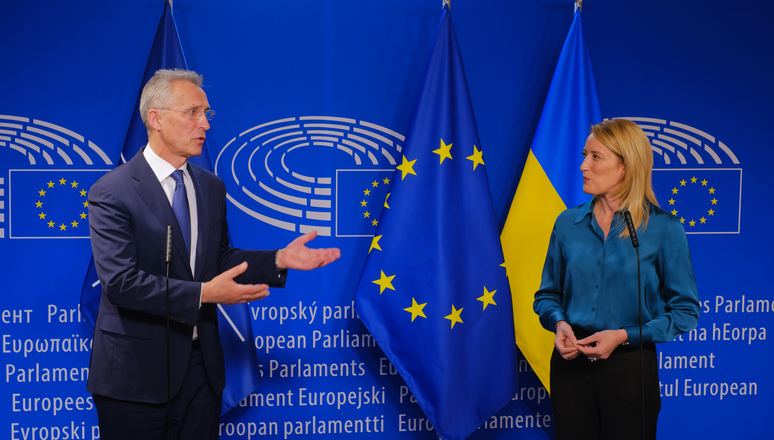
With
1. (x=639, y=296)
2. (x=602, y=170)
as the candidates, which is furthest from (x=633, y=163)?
(x=639, y=296)

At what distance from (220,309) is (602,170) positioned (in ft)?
5.65

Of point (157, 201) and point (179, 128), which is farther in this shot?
point (179, 128)

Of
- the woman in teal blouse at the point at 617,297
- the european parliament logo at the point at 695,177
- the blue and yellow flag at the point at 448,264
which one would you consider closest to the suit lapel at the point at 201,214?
the blue and yellow flag at the point at 448,264

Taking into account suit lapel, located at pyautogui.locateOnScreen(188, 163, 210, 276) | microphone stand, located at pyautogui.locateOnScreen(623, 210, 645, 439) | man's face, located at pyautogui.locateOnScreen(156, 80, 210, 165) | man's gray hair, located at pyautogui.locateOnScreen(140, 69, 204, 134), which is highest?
man's gray hair, located at pyautogui.locateOnScreen(140, 69, 204, 134)

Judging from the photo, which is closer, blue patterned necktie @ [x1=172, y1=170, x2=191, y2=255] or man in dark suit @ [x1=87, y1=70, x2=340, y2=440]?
man in dark suit @ [x1=87, y1=70, x2=340, y2=440]

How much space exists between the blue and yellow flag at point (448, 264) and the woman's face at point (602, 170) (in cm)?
80

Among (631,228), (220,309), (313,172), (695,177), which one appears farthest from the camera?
(695,177)

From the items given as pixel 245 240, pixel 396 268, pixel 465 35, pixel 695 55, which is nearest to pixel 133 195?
pixel 245 240

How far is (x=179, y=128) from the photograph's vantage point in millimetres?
2062

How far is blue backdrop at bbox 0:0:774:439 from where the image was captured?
2842mm

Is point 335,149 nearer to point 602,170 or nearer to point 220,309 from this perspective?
point 220,309

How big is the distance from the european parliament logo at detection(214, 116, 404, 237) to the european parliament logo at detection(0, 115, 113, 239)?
617mm

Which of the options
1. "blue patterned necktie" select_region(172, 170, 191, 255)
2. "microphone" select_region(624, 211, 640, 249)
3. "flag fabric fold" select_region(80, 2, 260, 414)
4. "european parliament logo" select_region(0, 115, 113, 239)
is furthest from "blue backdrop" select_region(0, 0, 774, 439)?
"microphone" select_region(624, 211, 640, 249)

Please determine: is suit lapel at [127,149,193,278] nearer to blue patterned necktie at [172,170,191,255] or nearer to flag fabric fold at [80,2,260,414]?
blue patterned necktie at [172,170,191,255]
